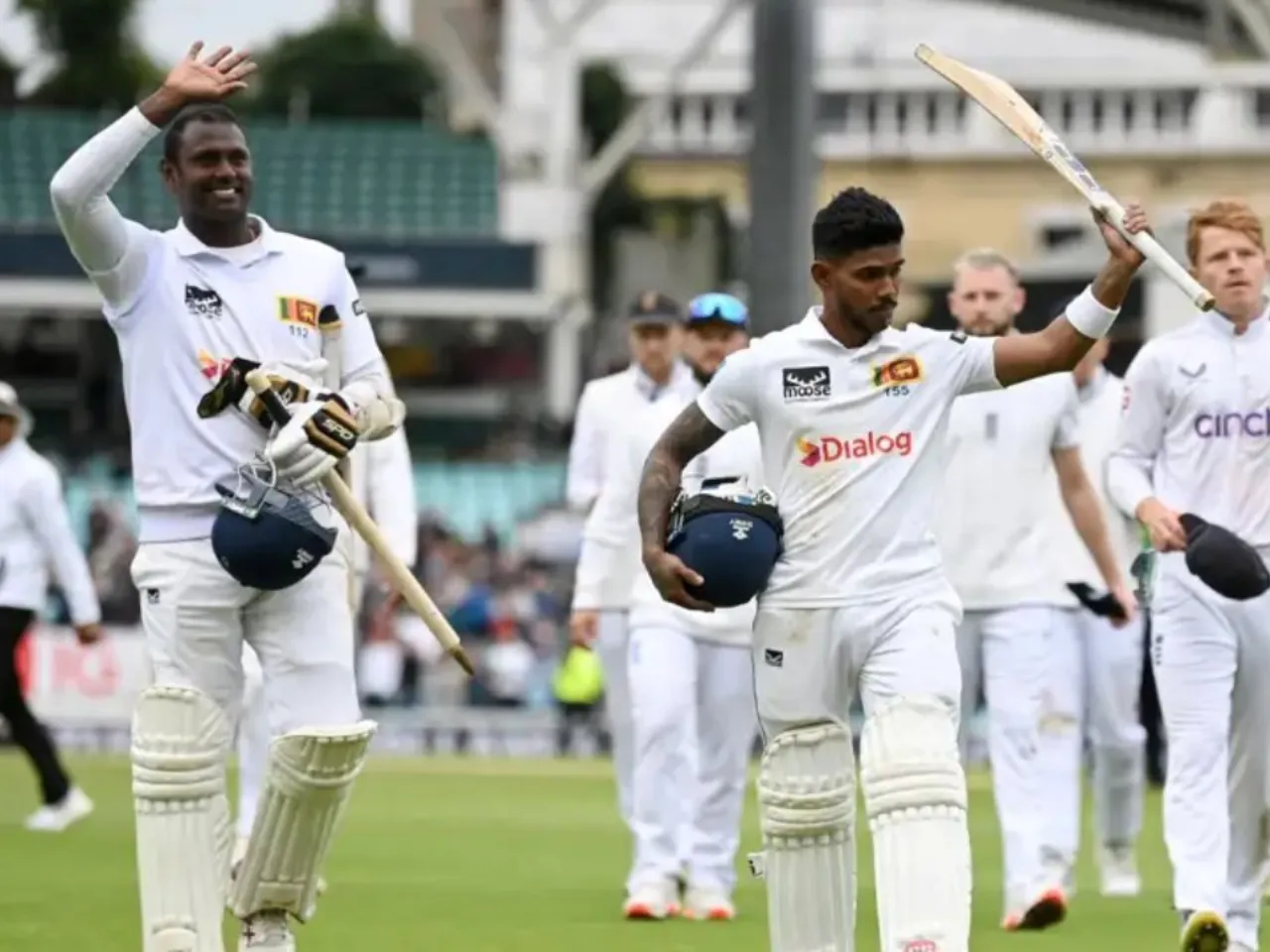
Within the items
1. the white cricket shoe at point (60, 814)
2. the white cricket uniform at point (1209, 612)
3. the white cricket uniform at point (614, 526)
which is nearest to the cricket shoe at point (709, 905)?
the white cricket uniform at point (614, 526)

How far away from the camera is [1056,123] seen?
221 feet

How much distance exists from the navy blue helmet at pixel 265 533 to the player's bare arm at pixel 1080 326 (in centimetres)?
197

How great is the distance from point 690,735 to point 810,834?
4508 millimetres

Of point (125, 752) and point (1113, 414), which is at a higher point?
point (1113, 414)

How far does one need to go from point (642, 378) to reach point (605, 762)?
12370mm

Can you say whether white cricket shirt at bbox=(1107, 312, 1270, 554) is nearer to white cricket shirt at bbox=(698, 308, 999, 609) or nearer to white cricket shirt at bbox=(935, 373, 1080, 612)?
white cricket shirt at bbox=(698, 308, 999, 609)

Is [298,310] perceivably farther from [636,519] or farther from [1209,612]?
[636,519]

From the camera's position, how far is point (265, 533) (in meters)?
10.0

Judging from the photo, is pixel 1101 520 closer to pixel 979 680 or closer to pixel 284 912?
pixel 979 680

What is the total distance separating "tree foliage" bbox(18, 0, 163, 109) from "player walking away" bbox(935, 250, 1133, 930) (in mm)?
41672

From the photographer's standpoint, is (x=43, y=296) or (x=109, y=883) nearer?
(x=109, y=883)

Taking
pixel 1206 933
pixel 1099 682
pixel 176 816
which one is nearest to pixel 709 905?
pixel 1099 682

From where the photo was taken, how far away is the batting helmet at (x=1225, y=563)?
1141cm

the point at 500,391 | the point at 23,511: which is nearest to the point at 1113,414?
the point at 23,511
